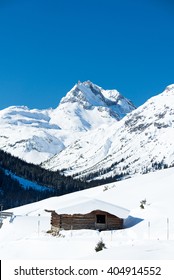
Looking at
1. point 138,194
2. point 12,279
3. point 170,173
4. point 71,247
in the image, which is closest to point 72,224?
point 71,247

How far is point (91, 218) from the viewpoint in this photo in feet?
159

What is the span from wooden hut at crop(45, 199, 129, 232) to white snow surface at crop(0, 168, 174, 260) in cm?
131

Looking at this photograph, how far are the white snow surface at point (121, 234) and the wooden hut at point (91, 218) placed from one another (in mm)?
1308

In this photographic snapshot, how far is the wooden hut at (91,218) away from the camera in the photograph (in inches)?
1895

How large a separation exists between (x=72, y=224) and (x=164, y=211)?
993 centimetres

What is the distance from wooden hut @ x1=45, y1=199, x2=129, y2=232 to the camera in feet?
158

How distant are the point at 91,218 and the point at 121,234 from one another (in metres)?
4.51

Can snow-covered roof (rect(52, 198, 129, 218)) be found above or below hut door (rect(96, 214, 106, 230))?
above

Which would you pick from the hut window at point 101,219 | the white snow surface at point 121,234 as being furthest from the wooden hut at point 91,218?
the white snow surface at point 121,234

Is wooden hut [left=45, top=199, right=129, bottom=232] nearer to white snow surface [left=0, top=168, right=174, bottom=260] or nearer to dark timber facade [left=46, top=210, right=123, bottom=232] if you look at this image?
dark timber facade [left=46, top=210, right=123, bottom=232]

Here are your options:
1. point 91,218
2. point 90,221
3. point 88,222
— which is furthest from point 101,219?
point 88,222

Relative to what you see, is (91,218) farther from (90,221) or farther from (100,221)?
(100,221)

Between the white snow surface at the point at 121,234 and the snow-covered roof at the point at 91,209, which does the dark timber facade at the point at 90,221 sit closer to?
the snow-covered roof at the point at 91,209

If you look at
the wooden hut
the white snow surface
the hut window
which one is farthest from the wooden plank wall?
the white snow surface
